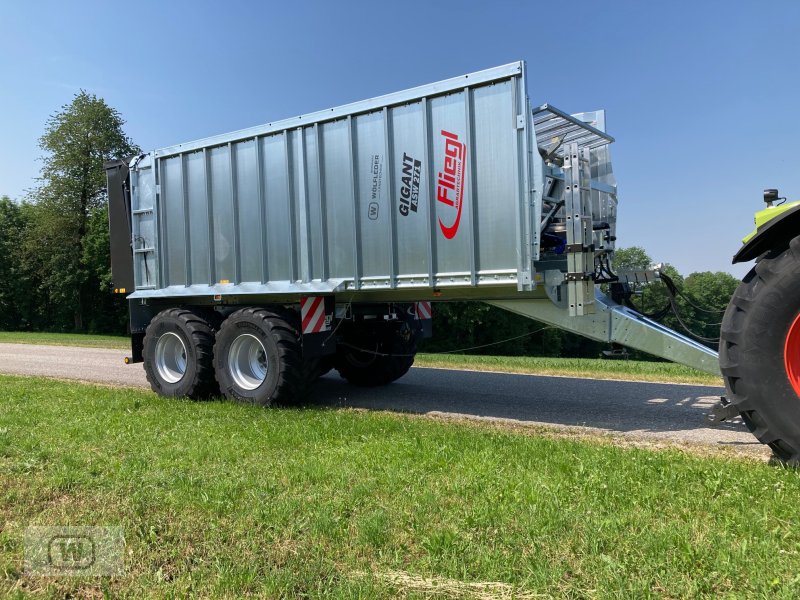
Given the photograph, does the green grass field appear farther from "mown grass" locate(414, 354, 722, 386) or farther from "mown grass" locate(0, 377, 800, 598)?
"mown grass" locate(0, 377, 800, 598)

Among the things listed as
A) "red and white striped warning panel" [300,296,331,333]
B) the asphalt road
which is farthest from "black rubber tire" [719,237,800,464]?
"red and white striped warning panel" [300,296,331,333]

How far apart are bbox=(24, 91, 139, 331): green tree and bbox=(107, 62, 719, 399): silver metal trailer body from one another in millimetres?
33160

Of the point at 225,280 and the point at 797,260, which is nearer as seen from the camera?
the point at 797,260

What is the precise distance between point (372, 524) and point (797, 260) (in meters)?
3.40

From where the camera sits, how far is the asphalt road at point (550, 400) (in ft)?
19.8

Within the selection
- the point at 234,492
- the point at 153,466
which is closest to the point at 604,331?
the point at 234,492

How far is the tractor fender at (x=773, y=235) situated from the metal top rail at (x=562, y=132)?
264 centimetres

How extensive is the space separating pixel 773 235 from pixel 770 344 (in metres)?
0.85

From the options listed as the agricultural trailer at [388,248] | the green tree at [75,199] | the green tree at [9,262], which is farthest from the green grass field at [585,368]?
the green tree at [9,262]

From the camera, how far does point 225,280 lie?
8.28m

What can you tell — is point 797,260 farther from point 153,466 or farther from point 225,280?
point 225,280

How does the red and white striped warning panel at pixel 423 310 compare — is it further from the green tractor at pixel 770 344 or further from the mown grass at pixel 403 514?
the green tractor at pixel 770 344

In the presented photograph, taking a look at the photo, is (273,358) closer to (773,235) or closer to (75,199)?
(773,235)

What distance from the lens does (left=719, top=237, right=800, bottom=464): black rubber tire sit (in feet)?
12.8
